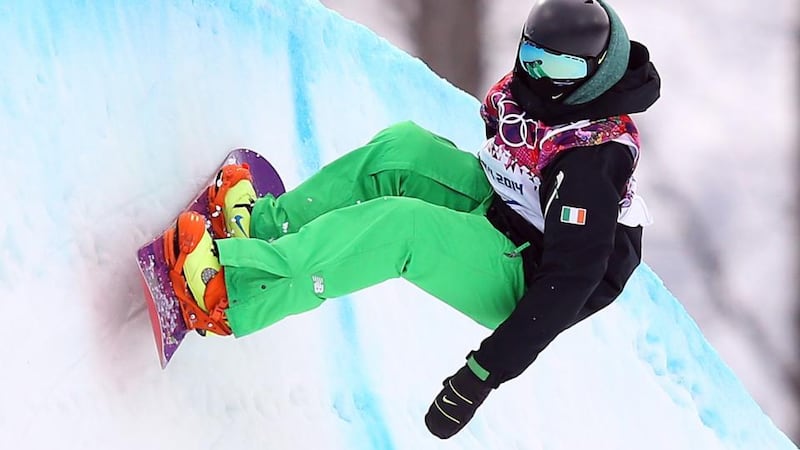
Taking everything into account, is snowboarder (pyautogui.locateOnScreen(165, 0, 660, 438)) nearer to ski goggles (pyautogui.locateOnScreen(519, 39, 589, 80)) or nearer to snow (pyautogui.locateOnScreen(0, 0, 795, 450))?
ski goggles (pyautogui.locateOnScreen(519, 39, 589, 80))

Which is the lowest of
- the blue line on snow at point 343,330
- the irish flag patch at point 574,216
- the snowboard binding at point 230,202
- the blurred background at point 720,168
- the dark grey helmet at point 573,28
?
the blurred background at point 720,168

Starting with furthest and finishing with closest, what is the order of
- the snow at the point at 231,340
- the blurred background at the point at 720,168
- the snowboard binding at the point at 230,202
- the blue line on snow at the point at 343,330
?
the blurred background at the point at 720,168
the blue line on snow at the point at 343,330
the snowboard binding at the point at 230,202
the snow at the point at 231,340

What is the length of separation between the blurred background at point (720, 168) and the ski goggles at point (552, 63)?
101 inches

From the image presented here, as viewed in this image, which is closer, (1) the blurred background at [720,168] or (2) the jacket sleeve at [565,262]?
(2) the jacket sleeve at [565,262]

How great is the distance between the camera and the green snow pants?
4.25 feet

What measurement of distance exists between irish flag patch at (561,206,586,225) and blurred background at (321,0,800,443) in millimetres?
2672

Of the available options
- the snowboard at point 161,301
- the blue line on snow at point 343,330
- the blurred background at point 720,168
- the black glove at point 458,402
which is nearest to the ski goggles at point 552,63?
the black glove at point 458,402

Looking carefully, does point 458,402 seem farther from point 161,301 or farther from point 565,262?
point 161,301

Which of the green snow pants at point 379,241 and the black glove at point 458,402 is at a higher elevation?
the green snow pants at point 379,241

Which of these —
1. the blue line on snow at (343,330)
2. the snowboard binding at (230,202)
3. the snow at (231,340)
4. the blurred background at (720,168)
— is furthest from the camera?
the blurred background at (720,168)

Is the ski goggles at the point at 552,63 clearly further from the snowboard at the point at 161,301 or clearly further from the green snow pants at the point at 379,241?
the snowboard at the point at 161,301

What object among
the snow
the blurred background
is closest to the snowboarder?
the snow

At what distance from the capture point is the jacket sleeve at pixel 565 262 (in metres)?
1.25

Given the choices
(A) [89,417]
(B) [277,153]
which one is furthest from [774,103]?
(A) [89,417]
